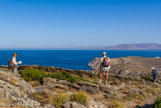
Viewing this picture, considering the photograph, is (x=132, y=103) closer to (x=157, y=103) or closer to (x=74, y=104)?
(x=157, y=103)

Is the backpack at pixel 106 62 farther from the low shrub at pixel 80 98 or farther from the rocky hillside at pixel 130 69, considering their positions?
the rocky hillside at pixel 130 69

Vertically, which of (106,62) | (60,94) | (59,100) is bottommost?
(59,100)

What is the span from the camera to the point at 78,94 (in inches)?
314

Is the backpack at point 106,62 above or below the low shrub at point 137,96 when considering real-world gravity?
above

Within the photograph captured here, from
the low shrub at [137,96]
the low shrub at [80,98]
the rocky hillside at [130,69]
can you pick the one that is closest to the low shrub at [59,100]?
the low shrub at [80,98]

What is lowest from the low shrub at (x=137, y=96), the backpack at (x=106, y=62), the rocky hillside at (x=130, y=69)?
the rocky hillside at (x=130, y=69)

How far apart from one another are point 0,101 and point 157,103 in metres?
8.04

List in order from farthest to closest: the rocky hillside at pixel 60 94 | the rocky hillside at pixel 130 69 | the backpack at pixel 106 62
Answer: the rocky hillside at pixel 130 69
the backpack at pixel 106 62
the rocky hillside at pixel 60 94

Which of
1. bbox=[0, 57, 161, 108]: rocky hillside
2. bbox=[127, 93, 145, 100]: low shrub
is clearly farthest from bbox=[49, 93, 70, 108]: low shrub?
bbox=[127, 93, 145, 100]: low shrub

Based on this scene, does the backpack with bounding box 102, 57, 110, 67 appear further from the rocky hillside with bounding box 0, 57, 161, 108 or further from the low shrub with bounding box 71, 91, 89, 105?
the low shrub with bounding box 71, 91, 89, 105

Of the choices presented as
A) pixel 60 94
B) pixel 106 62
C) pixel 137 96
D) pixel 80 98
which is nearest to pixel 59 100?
pixel 60 94

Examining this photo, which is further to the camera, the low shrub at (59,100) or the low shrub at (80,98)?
the low shrub at (80,98)

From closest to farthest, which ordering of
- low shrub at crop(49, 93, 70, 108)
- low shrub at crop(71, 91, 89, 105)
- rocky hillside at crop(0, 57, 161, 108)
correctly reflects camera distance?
rocky hillside at crop(0, 57, 161, 108) < low shrub at crop(49, 93, 70, 108) < low shrub at crop(71, 91, 89, 105)

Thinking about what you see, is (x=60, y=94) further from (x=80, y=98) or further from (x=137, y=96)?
(x=137, y=96)
